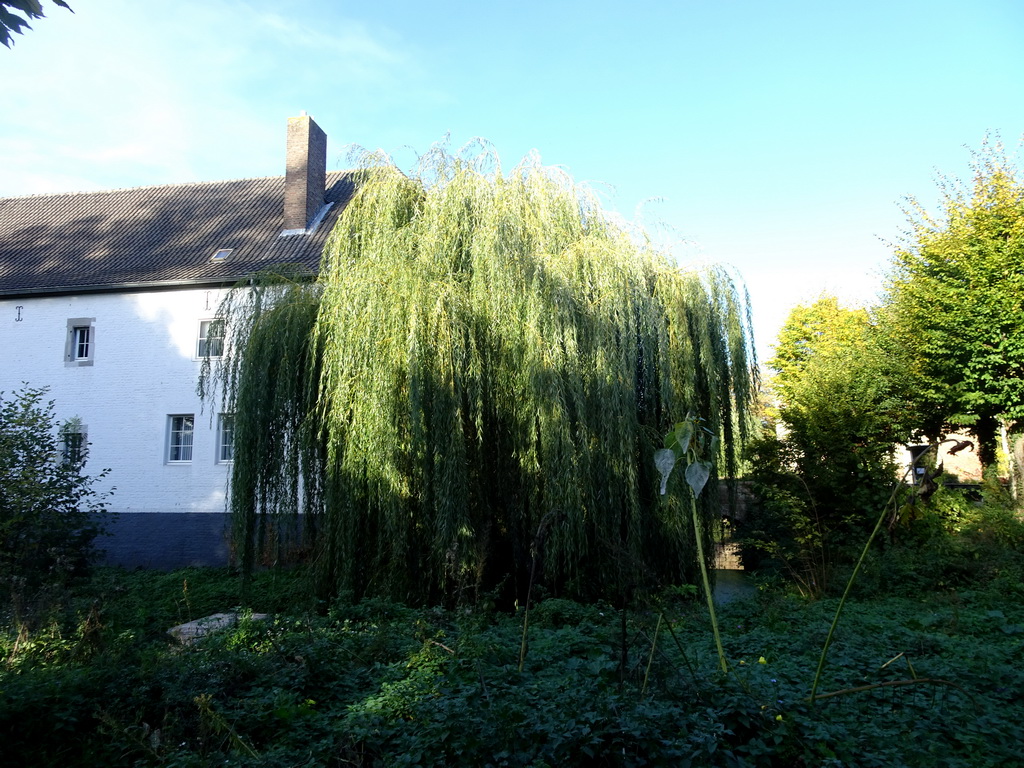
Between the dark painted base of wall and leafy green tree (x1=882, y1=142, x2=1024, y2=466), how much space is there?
1454cm

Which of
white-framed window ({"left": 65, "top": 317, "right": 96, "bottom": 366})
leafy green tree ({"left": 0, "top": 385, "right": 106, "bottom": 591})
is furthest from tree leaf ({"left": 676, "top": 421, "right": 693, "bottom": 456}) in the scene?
white-framed window ({"left": 65, "top": 317, "right": 96, "bottom": 366})

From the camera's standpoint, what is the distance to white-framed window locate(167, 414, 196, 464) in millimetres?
15398

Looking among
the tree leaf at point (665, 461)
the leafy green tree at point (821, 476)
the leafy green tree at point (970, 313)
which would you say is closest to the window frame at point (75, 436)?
the leafy green tree at point (821, 476)

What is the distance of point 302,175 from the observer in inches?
664

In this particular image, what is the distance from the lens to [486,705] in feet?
13.2

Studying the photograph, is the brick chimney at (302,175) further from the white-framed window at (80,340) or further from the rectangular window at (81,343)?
the rectangular window at (81,343)

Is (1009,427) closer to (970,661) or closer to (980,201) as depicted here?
(980,201)

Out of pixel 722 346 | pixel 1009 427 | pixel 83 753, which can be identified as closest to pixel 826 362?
pixel 1009 427

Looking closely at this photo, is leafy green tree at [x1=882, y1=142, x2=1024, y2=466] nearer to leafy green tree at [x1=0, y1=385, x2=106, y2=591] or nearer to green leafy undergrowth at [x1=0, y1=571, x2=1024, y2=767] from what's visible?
green leafy undergrowth at [x1=0, y1=571, x2=1024, y2=767]

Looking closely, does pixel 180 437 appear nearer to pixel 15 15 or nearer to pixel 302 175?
pixel 302 175

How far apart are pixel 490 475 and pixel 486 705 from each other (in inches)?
192

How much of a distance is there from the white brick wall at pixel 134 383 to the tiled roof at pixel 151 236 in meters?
0.57

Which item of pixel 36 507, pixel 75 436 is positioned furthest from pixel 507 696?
pixel 75 436

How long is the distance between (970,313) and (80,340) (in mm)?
18105
